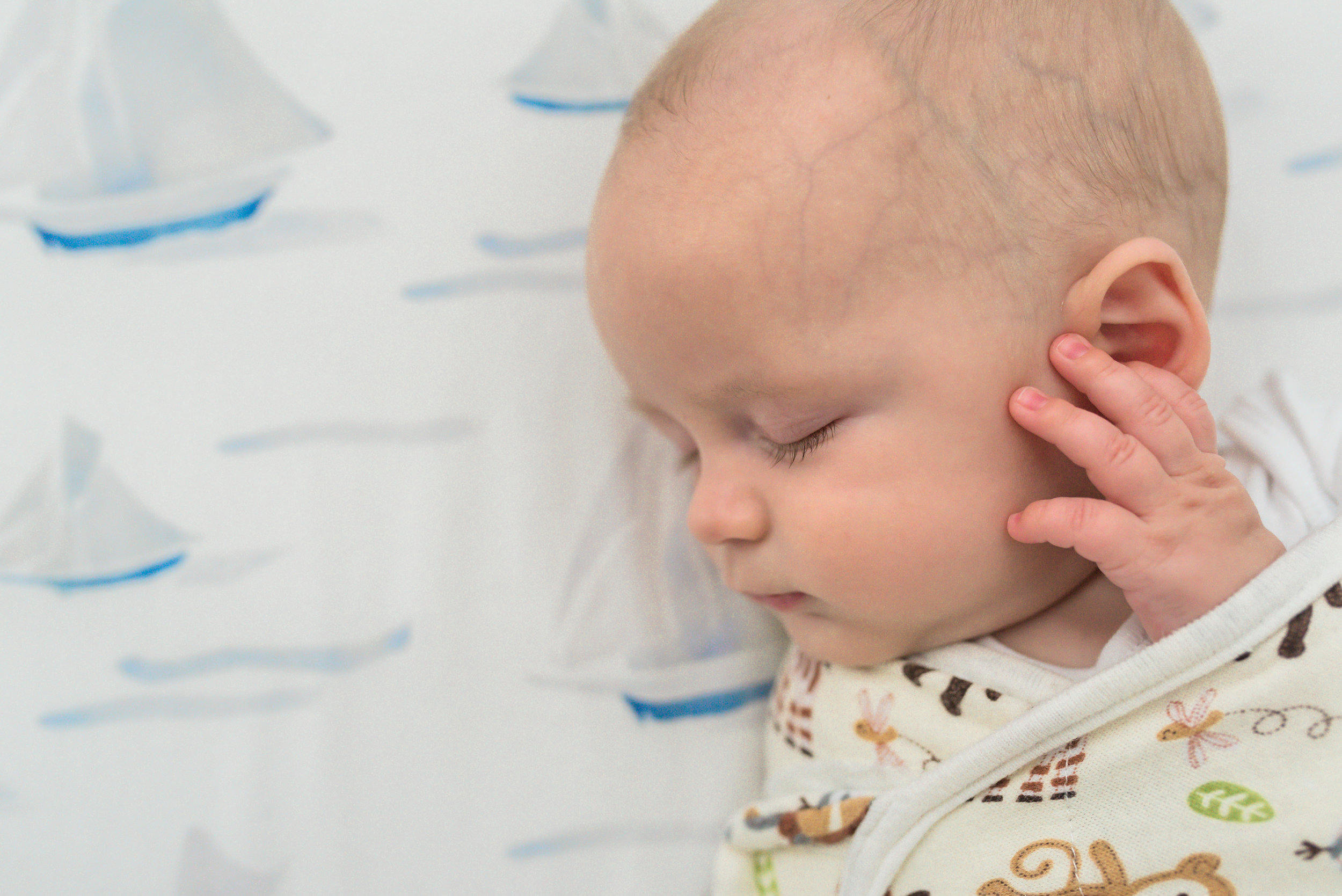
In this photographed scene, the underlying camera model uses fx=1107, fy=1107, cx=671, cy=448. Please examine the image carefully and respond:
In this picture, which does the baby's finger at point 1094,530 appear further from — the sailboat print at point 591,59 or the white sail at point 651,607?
the sailboat print at point 591,59

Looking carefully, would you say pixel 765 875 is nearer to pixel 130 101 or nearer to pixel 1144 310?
pixel 1144 310

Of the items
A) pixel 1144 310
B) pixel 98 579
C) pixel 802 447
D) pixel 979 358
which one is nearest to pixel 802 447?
pixel 802 447

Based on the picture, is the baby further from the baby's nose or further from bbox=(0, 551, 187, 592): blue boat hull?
bbox=(0, 551, 187, 592): blue boat hull

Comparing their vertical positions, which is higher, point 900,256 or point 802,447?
point 900,256

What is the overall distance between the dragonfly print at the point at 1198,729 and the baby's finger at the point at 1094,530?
0.11 metres

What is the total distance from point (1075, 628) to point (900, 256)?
350mm

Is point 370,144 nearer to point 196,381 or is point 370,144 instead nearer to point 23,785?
point 196,381

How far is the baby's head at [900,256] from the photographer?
0.76m

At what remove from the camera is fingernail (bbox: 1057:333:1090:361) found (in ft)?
2.56

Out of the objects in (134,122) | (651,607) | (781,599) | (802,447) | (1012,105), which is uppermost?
Result: (1012,105)

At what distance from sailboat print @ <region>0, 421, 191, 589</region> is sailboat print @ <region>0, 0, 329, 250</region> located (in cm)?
20

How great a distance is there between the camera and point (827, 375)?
2.55 ft

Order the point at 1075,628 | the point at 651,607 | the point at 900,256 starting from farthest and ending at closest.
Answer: the point at 651,607
the point at 1075,628
the point at 900,256

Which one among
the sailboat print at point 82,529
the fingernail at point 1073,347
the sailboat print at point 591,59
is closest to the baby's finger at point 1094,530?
the fingernail at point 1073,347
